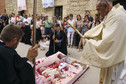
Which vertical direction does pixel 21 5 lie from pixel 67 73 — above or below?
above

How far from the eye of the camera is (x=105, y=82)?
196 centimetres

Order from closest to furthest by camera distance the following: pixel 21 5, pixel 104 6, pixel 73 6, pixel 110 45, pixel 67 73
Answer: pixel 110 45, pixel 104 6, pixel 67 73, pixel 73 6, pixel 21 5

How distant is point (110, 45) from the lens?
162 cm

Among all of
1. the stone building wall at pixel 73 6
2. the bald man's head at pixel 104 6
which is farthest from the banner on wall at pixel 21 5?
the bald man's head at pixel 104 6

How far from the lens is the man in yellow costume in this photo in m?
1.61

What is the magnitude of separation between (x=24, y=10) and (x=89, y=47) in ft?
44.7

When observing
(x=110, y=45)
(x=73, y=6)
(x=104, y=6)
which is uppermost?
(x=73, y=6)

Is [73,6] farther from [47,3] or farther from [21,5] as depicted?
[21,5]

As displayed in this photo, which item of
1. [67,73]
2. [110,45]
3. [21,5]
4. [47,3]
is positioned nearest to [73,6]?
[47,3]

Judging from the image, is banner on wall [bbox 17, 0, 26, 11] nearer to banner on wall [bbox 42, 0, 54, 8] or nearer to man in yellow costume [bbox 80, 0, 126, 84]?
banner on wall [bbox 42, 0, 54, 8]

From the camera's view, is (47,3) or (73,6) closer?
(73,6)

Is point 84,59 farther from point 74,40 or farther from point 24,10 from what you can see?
point 24,10

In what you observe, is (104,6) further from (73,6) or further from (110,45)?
(73,6)

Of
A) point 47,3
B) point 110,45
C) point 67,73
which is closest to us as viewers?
point 110,45
